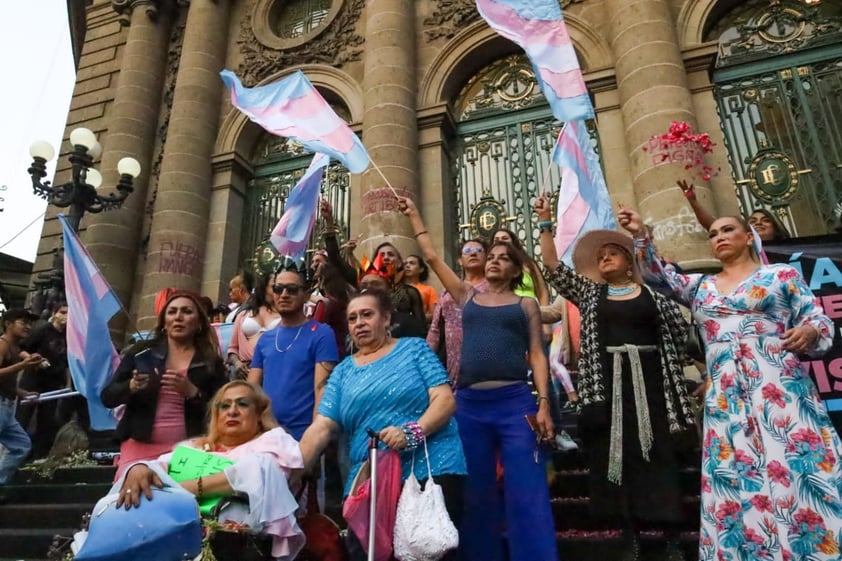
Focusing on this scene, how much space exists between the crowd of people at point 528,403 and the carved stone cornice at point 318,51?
9051mm

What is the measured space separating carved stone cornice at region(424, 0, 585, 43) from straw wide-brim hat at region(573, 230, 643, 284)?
8270 mm

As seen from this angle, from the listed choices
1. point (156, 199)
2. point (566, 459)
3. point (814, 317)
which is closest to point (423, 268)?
point (566, 459)

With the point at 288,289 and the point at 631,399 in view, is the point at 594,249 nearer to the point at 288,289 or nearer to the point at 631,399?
the point at 631,399

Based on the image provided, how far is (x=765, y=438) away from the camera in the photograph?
8.80 ft

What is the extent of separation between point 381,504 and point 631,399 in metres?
1.51

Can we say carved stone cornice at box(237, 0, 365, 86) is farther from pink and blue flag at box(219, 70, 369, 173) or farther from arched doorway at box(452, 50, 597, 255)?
pink and blue flag at box(219, 70, 369, 173)

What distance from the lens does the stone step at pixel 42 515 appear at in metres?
4.80

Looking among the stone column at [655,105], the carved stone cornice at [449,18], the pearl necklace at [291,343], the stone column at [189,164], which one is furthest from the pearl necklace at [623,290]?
the stone column at [189,164]

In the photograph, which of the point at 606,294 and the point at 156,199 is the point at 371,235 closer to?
the point at 156,199

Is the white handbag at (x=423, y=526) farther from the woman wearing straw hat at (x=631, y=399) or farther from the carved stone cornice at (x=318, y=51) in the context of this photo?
the carved stone cornice at (x=318, y=51)

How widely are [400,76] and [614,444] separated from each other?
8.56 metres

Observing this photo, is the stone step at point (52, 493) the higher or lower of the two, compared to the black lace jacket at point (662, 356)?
lower

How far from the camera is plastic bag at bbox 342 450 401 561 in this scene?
234cm

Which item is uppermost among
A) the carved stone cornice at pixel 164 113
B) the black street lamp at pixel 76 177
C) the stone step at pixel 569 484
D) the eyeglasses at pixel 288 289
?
the carved stone cornice at pixel 164 113
